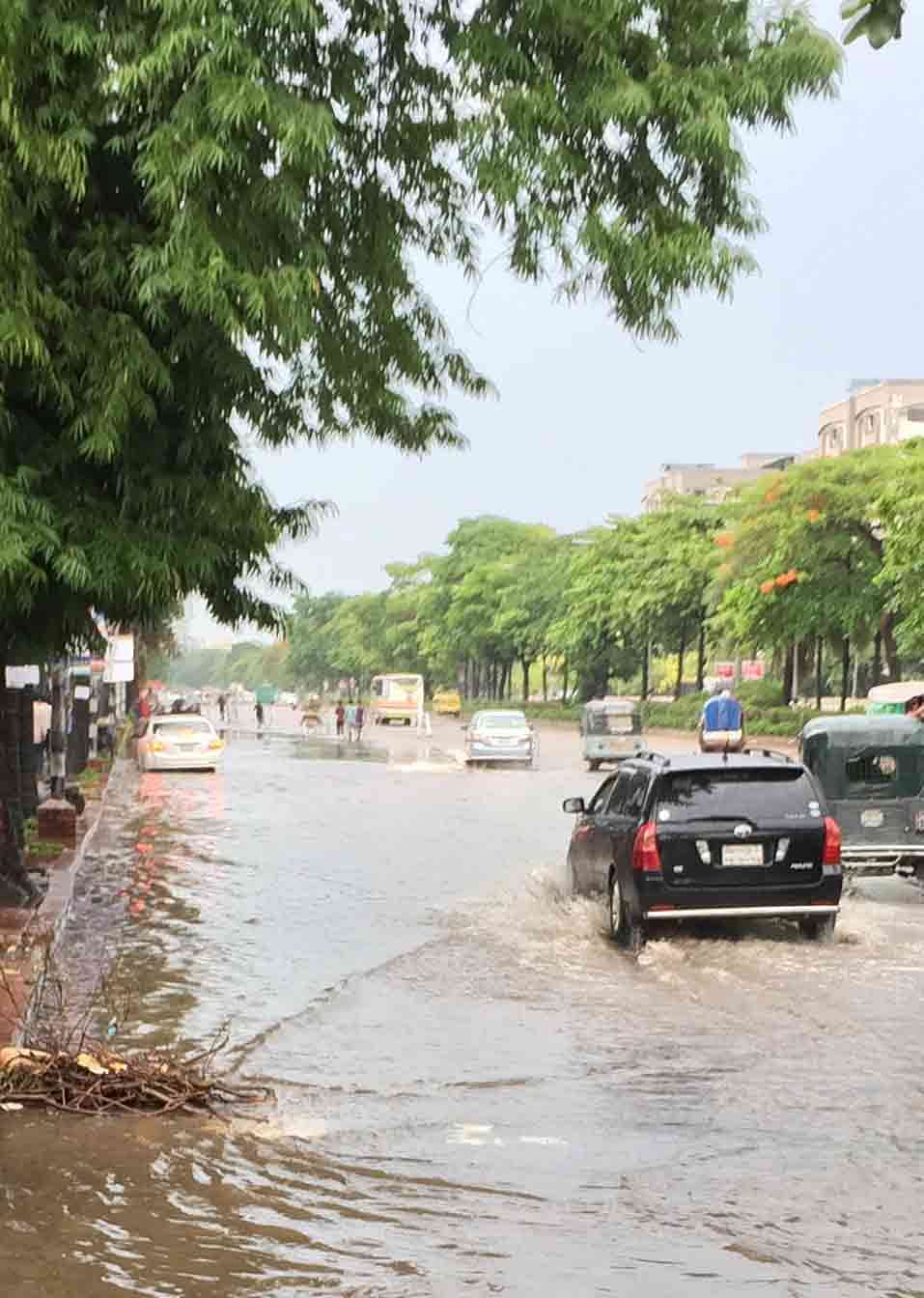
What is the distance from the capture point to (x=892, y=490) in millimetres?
51125

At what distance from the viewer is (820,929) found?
14781mm

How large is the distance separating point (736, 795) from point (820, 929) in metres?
1.28

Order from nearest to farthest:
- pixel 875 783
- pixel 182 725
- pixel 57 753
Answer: pixel 875 783 → pixel 57 753 → pixel 182 725

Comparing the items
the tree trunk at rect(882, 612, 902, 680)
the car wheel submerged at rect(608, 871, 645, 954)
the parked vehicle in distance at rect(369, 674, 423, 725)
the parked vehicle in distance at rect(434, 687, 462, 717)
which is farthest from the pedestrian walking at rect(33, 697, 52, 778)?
Answer: the parked vehicle in distance at rect(434, 687, 462, 717)

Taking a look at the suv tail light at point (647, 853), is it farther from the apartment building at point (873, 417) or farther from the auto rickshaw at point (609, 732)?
the apartment building at point (873, 417)

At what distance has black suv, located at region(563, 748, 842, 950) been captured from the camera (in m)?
14.2

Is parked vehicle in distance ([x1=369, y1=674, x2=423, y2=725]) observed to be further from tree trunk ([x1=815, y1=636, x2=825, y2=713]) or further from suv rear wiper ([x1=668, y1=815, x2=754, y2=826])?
suv rear wiper ([x1=668, y1=815, x2=754, y2=826])

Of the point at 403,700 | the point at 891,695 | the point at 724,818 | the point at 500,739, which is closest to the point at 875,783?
the point at 724,818

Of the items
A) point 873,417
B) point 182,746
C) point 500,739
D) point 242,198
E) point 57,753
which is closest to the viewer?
point 242,198

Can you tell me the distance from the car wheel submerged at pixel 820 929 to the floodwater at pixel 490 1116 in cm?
17

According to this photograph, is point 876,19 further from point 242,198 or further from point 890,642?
point 890,642

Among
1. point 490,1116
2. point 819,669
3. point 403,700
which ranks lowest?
point 490,1116

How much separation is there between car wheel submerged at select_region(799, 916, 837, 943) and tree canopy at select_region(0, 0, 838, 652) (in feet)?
15.5

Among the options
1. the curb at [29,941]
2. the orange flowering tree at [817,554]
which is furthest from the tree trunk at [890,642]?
the curb at [29,941]
